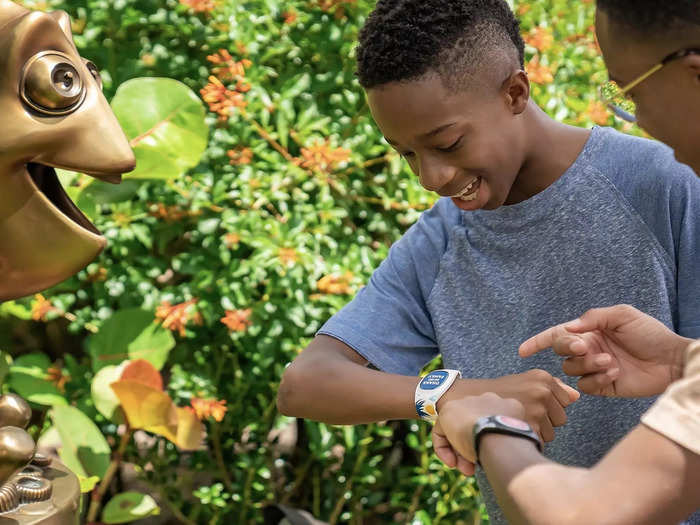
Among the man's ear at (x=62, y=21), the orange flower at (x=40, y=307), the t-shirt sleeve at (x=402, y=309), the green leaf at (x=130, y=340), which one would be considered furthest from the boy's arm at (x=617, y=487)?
the orange flower at (x=40, y=307)

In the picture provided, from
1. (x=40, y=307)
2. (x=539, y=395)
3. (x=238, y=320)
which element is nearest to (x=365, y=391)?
(x=539, y=395)

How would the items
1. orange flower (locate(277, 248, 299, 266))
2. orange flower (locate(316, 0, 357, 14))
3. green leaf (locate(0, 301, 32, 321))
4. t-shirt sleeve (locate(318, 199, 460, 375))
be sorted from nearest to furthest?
t-shirt sleeve (locate(318, 199, 460, 375)) → orange flower (locate(277, 248, 299, 266)) → green leaf (locate(0, 301, 32, 321)) → orange flower (locate(316, 0, 357, 14))

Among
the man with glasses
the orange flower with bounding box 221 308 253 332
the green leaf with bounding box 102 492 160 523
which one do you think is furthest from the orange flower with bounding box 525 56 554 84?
the green leaf with bounding box 102 492 160 523

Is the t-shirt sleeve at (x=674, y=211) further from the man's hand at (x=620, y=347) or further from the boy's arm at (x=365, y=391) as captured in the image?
the boy's arm at (x=365, y=391)

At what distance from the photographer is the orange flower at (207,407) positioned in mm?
2967

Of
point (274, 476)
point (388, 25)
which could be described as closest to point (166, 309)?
point (274, 476)

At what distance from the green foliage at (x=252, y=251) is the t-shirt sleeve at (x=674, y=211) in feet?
4.06

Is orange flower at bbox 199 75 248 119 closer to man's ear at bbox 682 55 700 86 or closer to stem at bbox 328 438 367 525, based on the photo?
stem at bbox 328 438 367 525

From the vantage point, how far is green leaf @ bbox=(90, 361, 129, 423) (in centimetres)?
287

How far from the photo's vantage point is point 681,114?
52.6 inches

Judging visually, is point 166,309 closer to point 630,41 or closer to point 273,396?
point 273,396

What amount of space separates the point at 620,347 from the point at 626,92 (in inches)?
21.2

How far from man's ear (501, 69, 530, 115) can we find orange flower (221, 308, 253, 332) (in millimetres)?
1282

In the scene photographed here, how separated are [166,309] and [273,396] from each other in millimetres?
474
